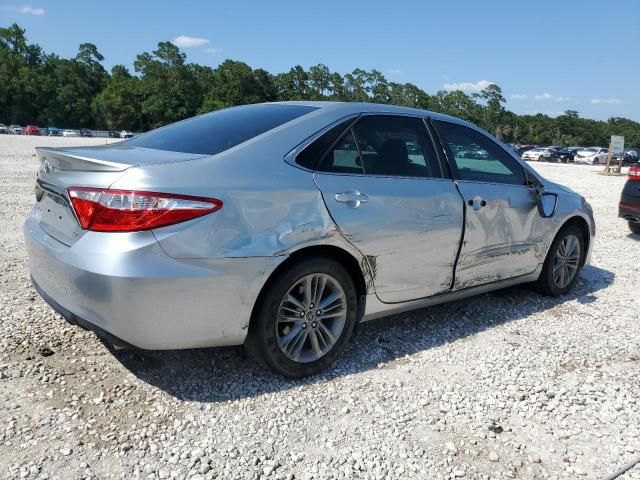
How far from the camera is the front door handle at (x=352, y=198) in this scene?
3064 mm

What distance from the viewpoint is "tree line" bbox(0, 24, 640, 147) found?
9481cm

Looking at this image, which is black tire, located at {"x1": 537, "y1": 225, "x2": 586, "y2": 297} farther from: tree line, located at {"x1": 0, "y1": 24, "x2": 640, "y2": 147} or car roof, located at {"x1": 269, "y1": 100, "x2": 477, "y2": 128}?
tree line, located at {"x1": 0, "y1": 24, "x2": 640, "y2": 147}

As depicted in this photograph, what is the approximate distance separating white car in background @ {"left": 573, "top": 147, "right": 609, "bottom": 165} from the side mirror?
45.7m

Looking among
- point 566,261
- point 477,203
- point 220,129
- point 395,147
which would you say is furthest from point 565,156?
point 220,129

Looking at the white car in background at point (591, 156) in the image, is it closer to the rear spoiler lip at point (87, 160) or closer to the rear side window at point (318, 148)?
the rear side window at point (318, 148)

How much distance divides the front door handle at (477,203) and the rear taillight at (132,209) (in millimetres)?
2077

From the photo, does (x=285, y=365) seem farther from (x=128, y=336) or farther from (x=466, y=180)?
(x=466, y=180)

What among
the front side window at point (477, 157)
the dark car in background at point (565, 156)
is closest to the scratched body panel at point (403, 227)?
the front side window at point (477, 157)

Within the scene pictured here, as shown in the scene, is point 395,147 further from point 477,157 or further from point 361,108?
point 477,157

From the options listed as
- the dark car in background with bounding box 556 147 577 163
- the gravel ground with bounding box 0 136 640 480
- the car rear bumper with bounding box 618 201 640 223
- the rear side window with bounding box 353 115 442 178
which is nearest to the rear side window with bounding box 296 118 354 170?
the rear side window with bounding box 353 115 442 178

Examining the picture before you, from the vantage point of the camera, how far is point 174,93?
4070 inches

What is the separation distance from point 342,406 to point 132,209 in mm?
1512

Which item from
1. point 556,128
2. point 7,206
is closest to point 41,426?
point 7,206

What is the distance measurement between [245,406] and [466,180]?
88.1 inches
